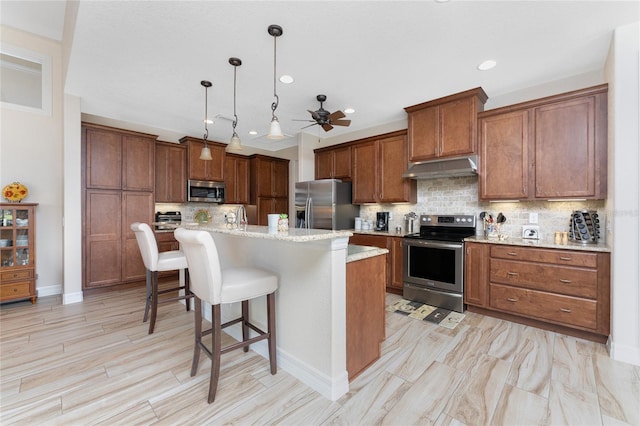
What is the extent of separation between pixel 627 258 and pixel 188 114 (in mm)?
5327

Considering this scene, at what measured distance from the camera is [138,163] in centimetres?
430

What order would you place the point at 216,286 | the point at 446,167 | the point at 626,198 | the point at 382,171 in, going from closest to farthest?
1. the point at 216,286
2. the point at 626,198
3. the point at 446,167
4. the point at 382,171

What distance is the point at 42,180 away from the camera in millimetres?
3744

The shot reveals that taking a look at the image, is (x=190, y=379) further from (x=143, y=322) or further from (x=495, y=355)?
(x=495, y=355)

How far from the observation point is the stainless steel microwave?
5082mm

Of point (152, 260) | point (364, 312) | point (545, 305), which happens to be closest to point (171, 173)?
point (152, 260)

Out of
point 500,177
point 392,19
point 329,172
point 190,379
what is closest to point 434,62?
point 392,19

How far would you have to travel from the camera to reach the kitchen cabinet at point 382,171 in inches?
165

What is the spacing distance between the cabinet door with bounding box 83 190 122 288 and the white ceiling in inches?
54.0

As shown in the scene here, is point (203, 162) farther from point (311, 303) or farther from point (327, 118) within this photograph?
point (311, 303)

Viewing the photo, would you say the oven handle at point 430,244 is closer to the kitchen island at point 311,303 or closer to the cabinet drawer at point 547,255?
the cabinet drawer at point 547,255

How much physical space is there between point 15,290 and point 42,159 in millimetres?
1735

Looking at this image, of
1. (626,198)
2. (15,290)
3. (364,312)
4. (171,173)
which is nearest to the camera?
(364,312)

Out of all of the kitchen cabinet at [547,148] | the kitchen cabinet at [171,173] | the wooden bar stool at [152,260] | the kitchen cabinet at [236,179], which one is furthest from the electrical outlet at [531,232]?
the kitchen cabinet at [171,173]
